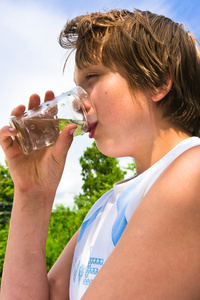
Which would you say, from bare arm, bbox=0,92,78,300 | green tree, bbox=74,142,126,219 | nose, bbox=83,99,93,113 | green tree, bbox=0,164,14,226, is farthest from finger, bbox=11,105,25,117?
green tree, bbox=0,164,14,226

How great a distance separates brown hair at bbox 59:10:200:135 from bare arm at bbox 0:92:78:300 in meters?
0.36

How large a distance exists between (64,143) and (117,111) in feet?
0.83

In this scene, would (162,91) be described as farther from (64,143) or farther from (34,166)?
(34,166)

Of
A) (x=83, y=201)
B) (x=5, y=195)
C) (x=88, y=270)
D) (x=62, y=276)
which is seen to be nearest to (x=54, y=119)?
(x=88, y=270)

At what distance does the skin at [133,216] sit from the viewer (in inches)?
31.9

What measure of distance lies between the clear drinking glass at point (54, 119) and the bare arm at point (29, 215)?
0.05 meters

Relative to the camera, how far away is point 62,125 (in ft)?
4.66

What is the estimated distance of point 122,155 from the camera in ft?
4.50

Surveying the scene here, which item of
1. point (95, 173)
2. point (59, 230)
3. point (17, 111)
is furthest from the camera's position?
point (95, 173)

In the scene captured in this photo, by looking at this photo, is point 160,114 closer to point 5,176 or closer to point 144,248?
point 144,248

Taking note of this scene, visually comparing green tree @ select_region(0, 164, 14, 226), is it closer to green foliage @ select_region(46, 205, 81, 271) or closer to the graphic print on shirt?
green foliage @ select_region(46, 205, 81, 271)

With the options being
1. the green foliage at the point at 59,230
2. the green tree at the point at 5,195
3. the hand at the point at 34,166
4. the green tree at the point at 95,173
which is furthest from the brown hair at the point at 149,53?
the green tree at the point at 5,195

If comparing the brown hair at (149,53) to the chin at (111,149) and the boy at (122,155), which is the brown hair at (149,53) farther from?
the chin at (111,149)

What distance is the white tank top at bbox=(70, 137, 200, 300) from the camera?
3.81ft
